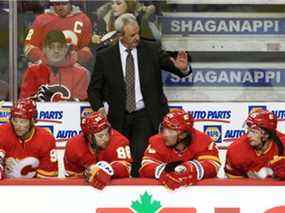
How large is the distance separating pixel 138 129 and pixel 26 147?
60.1 inches

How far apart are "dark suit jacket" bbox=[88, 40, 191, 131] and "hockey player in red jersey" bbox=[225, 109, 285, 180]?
1.52 metres

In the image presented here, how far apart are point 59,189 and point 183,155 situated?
1.01m

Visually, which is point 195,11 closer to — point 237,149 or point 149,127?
point 149,127

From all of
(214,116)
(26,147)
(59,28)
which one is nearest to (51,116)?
(59,28)

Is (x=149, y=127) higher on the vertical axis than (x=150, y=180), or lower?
lower

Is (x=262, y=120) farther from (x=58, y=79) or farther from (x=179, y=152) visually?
(x=58, y=79)

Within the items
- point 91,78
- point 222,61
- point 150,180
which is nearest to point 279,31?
point 222,61

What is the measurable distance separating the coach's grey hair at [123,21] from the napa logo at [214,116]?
1147mm

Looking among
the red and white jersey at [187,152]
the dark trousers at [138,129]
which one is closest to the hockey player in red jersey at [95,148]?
the red and white jersey at [187,152]

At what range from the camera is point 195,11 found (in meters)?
8.40

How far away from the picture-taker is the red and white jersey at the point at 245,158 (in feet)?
20.3

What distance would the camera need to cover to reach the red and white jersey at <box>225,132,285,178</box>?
6184 millimetres

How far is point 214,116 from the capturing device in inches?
331

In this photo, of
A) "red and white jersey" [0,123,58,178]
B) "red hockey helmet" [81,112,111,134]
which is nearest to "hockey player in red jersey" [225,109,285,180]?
"red hockey helmet" [81,112,111,134]
